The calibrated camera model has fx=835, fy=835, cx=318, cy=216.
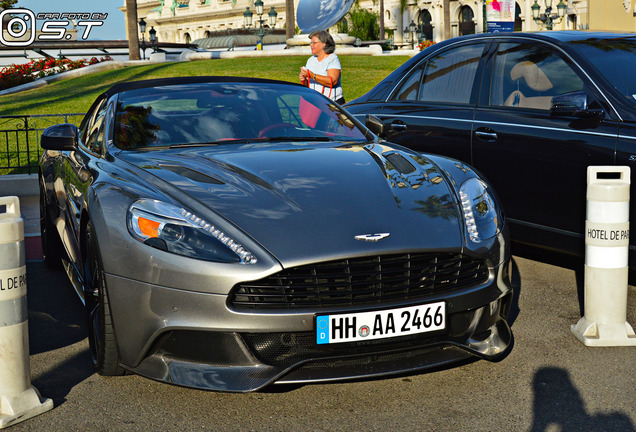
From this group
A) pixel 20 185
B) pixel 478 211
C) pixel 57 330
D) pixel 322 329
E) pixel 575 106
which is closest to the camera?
pixel 322 329

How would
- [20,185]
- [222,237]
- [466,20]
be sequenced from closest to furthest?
[222,237], [20,185], [466,20]

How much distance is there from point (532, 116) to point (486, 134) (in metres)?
0.34

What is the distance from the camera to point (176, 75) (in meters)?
30.4

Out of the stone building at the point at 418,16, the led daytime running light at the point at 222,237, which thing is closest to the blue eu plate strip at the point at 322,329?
the led daytime running light at the point at 222,237

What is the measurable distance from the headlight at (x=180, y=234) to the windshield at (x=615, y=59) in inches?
110

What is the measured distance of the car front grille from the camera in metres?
3.15

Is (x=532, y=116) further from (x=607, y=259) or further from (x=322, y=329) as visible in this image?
(x=322, y=329)

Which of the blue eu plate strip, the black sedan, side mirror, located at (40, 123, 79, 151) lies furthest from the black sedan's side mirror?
side mirror, located at (40, 123, 79, 151)

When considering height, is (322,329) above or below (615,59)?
below

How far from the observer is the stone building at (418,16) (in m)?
63.9

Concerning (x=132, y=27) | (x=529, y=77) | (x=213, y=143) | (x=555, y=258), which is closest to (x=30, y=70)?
(x=132, y=27)

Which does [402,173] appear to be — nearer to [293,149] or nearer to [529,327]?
[293,149]

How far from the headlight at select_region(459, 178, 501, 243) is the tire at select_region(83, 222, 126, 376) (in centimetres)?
154

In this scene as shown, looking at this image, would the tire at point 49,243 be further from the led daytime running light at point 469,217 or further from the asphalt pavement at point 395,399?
the led daytime running light at point 469,217
